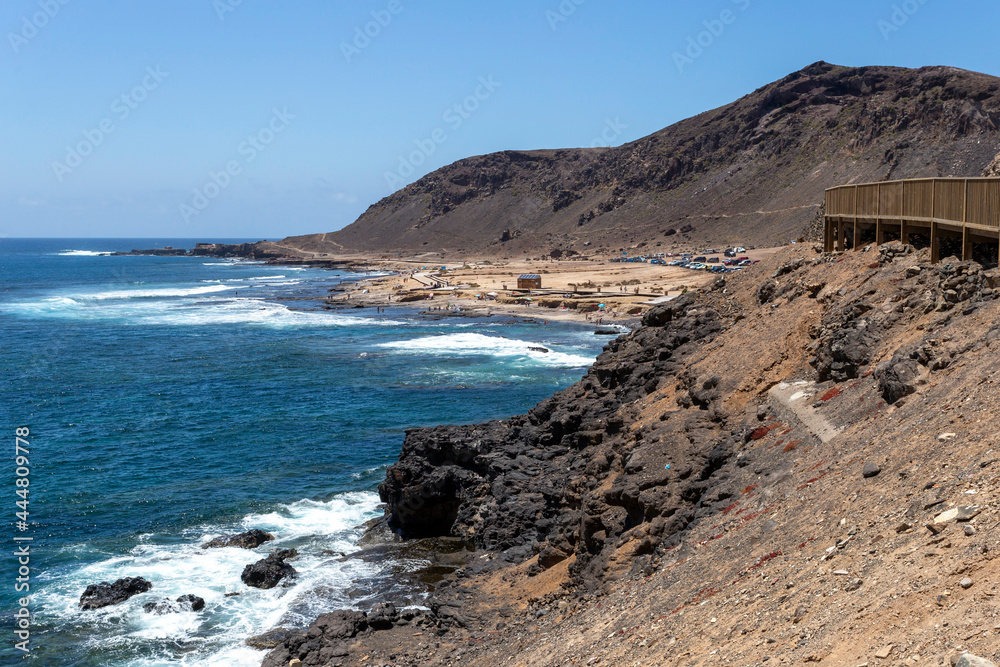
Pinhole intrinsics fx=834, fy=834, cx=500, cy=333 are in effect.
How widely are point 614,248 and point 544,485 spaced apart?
131 metres

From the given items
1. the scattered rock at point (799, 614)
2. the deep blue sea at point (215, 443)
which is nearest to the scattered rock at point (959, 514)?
the scattered rock at point (799, 614)

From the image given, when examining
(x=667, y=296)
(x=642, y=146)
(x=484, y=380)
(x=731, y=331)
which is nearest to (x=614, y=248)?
(x=642, y=146)

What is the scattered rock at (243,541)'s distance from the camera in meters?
25.8

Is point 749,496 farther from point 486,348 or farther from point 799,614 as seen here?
point 486,348

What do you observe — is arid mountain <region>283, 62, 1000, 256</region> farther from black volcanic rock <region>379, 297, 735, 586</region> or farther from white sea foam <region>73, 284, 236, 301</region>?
black volcanic rock <region>379, 297, 735, 586</region>

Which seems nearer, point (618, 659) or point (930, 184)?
point (618, 659)

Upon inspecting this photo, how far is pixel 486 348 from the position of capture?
2484 inches

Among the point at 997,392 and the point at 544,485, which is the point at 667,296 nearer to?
the point at 544,485

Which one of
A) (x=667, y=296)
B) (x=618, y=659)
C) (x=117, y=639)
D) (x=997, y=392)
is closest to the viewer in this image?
(x=618, y=659)

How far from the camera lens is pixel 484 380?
164ft

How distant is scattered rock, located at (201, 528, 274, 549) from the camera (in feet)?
84.6

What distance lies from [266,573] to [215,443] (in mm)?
16675

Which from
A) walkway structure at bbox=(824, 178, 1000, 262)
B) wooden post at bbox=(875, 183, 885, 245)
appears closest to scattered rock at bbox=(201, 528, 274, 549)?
walkway structure at bbox=(824, 178, 1000, 262)

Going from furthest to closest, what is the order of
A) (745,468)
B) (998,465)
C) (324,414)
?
(324,414) → (745,468) → (998,465)
